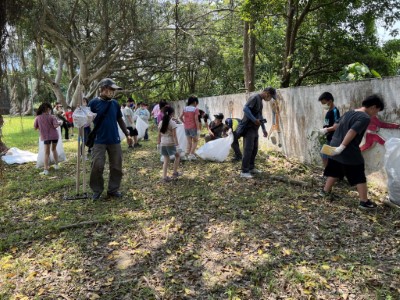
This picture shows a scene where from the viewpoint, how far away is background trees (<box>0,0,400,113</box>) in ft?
24.1

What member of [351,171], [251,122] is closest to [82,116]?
[251,122]

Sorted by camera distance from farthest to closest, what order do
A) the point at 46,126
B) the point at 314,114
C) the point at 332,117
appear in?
the point at 46,126
the point at 314,114
the point at 332,117

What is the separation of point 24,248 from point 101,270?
113 centimetres

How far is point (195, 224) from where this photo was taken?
4.23 m

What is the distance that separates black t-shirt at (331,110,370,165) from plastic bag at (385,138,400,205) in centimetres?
35

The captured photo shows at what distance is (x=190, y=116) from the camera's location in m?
7.69

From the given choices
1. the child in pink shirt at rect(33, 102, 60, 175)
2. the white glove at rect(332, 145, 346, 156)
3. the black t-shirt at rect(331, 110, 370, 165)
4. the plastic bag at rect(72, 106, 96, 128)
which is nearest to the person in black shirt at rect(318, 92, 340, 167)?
the black t-shirt at rect(331, 110, 370, 165)

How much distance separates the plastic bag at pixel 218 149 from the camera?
24.3ft

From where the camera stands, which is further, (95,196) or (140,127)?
(140,127)

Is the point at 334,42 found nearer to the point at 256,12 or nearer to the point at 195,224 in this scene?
the point at 256,12

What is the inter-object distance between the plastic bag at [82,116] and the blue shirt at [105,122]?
126 millimetres

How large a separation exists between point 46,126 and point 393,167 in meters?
6.21

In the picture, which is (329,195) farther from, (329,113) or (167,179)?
(167,179)

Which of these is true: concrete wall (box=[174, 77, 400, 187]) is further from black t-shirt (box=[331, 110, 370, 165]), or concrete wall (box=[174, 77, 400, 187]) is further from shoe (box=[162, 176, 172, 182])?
shoe (box=[162, 176, 172, 182])
